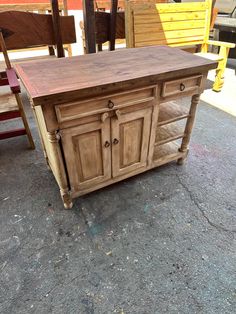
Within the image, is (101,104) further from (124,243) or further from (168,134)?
(124,243)

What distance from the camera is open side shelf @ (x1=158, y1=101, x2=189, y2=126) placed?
148 cm

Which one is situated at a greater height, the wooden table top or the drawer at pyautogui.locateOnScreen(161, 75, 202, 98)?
the wooden table top

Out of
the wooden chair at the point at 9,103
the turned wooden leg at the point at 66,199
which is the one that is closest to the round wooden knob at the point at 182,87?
the turned wooden leg at the point at 66,199

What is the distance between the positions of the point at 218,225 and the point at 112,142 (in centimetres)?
84

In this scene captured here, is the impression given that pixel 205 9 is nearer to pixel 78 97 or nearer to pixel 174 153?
pixel 174 153

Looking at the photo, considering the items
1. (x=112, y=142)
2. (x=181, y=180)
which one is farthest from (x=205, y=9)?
(x=112, y=142)

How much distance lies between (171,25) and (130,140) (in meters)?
2.00

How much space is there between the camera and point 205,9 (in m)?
2.73

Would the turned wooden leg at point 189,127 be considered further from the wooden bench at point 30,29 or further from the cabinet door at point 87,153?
the wooden bench at point 30,29

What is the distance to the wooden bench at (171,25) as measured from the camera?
7.63 feet

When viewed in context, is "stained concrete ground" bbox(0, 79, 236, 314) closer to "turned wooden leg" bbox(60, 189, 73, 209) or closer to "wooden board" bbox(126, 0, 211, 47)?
"turned wooden leg" bbox(60, 189, 73, 209)

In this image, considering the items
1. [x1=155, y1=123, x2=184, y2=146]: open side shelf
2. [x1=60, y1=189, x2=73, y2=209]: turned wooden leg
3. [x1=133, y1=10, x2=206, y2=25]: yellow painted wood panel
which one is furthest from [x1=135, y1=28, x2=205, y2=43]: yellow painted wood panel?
[x1=60, y1=189, x2=73, y2=209]: turned wooden leg

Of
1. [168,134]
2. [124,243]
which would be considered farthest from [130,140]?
[124,243]

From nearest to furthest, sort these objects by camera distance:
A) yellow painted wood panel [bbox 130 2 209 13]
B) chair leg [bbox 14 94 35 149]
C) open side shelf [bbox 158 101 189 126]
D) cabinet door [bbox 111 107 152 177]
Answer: cabinet door [bbox 111 107 152 177]
open side shelf [bbox 158 101 189 126]
chair leg [bbox 14 94 35 149]
yellow painted wood panel [bbox 130 2 209 13]
